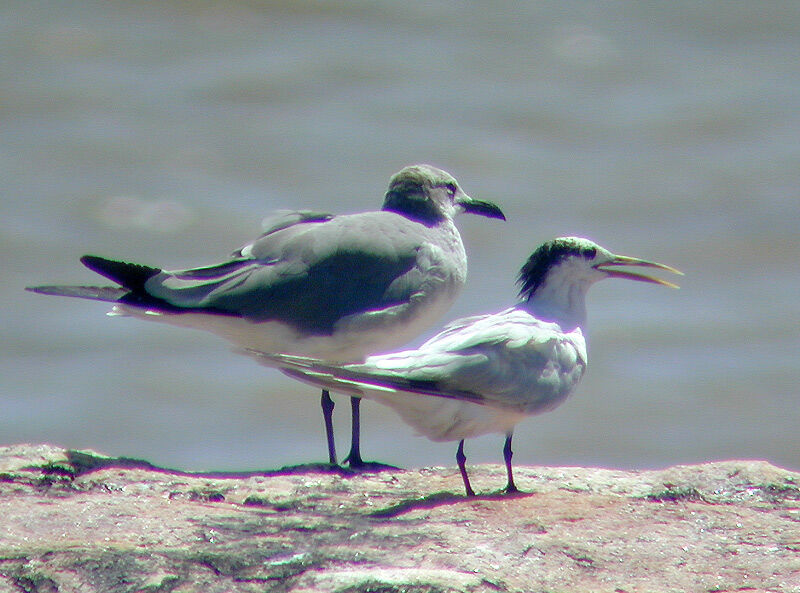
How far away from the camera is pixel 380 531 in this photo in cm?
456

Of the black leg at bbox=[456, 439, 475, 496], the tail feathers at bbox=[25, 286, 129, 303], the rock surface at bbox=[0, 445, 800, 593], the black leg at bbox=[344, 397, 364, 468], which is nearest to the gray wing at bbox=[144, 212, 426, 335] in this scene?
the tail feathers at bbox=[25, 286, 129, 303]

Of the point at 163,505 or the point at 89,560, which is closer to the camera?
the point at 89,560

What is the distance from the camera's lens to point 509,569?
4.22 metres

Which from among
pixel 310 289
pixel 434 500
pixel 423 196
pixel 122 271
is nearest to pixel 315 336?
pixel 310 289

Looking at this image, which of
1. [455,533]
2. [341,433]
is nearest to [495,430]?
[455,533]

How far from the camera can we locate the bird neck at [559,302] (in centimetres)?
621

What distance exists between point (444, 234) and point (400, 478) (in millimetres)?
1755

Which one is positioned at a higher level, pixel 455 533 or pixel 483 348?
pixel 483 348

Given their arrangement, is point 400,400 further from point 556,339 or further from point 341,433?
point 341,433

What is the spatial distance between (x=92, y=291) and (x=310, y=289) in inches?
41.8

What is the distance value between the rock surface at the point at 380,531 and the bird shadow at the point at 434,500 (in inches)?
0.6

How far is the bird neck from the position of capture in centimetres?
621

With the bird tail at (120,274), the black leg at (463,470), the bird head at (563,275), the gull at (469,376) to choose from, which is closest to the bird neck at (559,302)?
the bird head at (563,275)

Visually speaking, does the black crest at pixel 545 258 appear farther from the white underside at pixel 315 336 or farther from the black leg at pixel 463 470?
the black leg at pixel 463 470
